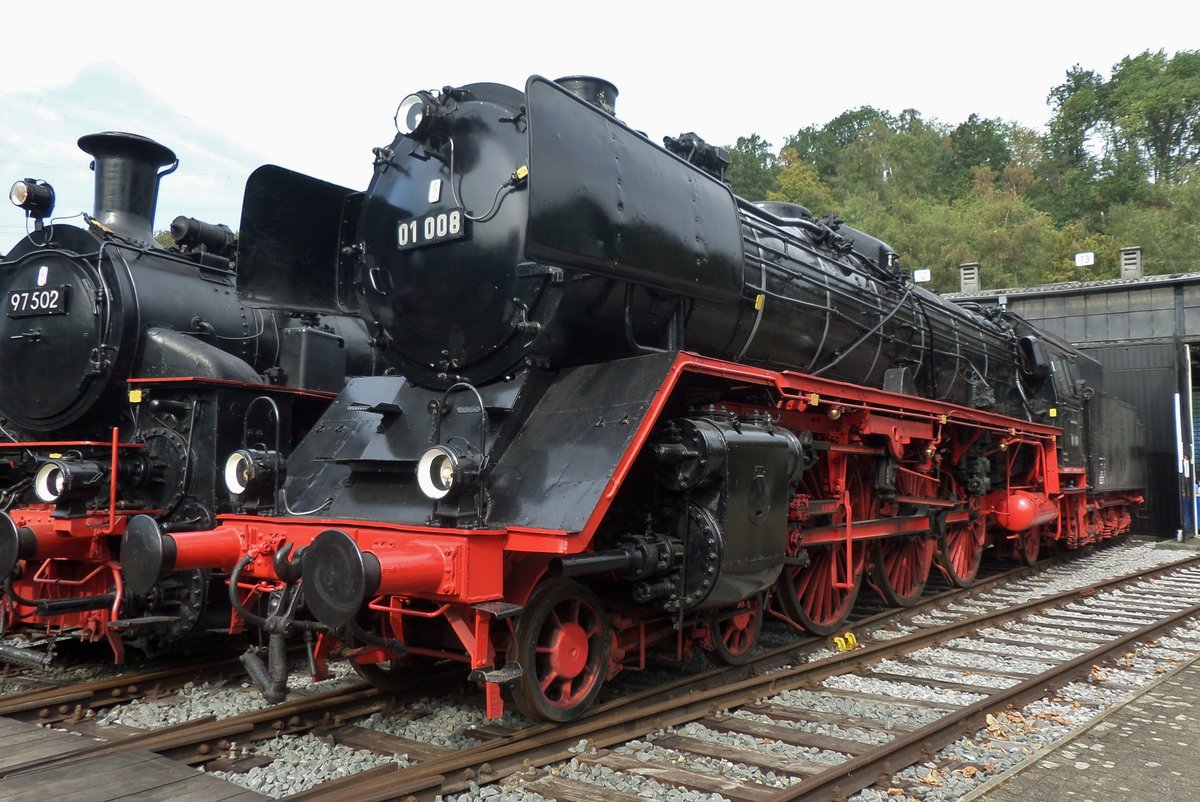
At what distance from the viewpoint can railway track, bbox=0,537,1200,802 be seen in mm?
3465

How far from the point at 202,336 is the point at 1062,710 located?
6.20 m

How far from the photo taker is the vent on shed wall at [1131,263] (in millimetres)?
21062

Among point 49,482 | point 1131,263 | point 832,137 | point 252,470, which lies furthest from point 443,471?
point 832,137

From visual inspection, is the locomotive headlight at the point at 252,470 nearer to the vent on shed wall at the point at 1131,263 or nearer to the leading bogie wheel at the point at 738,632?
the leading bogie wheel at the point at 738,632

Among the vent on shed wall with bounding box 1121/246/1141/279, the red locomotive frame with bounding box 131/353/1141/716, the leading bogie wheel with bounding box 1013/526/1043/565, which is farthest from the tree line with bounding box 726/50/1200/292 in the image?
the red locomotive frame with bounding box 131/353/1141/716

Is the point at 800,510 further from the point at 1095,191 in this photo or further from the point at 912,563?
the point at 1095,191

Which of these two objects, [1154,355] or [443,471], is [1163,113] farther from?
[443,471]

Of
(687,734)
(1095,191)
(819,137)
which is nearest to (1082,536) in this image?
(687,734)

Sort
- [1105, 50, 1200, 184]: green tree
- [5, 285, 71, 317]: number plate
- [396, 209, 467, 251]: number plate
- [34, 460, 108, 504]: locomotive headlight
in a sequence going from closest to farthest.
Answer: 1. [396, 209, 467, 251]: number plate
2. [34, 460, 108, 504]: locomotive headlight
3. [5, 285, 71, 317]: number plate
4. [1105, 50, 1200, 184]: green tree

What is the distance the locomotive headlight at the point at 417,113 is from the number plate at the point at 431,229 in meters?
0.45

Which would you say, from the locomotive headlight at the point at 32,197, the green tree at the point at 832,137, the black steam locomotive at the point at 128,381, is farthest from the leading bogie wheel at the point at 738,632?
the green tree at the point at 832,137

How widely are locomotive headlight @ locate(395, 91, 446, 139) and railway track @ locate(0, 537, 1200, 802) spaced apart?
306 centimetres

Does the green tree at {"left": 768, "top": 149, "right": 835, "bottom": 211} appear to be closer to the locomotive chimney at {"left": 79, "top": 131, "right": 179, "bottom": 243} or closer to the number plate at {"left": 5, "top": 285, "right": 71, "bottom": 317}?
the locomotive chimney at {"left": 79, "top": 131, "right": 179, "bottom": 243}

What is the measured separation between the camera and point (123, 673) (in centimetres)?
558
